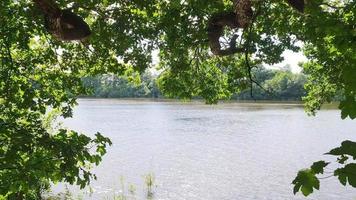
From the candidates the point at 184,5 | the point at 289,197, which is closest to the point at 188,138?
the point at 289,197

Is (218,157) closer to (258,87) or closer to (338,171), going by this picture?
(338,171)

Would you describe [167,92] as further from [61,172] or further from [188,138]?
[188,138]

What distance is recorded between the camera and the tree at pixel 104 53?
7273 millimetres

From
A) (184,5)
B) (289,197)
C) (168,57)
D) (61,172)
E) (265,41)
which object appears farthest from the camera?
(289,197)

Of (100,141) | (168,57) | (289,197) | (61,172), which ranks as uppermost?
(168,57)

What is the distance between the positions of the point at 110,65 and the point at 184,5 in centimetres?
294

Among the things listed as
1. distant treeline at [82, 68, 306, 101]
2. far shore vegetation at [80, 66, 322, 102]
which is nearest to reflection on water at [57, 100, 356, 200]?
far shore vegetation at [80, 66, 322, 102]

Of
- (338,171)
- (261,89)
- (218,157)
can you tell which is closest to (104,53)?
(338,171)

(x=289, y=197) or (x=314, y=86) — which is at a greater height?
(x=314, y=86)

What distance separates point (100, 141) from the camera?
298 inches

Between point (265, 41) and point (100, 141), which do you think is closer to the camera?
point (100, 141)

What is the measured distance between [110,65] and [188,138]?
37.9 m

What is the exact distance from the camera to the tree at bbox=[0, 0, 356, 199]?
7273mm

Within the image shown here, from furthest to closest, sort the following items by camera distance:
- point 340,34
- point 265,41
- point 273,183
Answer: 1. point 273,183
2. point 265,41
3. point 340,34
